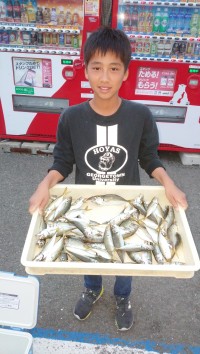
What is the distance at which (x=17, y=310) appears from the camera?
223 cm

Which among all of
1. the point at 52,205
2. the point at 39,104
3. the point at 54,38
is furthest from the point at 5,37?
the point at 52,205

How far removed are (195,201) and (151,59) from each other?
205 cm

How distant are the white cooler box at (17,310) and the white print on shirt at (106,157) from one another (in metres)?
0.83

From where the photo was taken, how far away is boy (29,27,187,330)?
2.02 meters

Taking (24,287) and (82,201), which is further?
(82,201)

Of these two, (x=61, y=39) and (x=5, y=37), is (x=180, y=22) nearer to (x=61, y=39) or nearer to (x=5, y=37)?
(x=61, y=39)

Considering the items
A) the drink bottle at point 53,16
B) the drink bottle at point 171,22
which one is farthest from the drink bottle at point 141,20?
the drink bottle at point 53,16

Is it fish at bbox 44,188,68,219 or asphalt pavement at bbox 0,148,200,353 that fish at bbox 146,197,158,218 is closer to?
fish at bbox 44,188,68,219

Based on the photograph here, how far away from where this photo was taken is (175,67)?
4.62m

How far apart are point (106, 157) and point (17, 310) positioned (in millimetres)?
1205

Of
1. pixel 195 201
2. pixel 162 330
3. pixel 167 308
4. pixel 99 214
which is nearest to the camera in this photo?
pixel 99 214

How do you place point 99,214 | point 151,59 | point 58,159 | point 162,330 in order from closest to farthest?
point 99,214
point 58,159
point 162,330
point 151,59

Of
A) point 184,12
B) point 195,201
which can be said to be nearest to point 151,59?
point 184,12

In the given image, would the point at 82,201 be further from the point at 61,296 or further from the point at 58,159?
the point at 61,296
